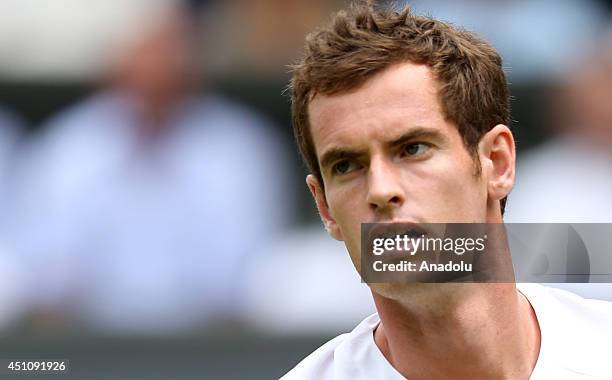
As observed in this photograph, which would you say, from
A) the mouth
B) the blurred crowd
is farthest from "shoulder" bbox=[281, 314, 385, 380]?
the blurred crowd

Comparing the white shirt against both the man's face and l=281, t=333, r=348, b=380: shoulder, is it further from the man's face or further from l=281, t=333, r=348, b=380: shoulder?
the man's face

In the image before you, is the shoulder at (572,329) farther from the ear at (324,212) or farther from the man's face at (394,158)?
the ear at (324,212)

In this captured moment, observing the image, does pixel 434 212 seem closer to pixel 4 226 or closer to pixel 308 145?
pixel 308 145

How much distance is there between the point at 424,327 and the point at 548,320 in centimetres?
34

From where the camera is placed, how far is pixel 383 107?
2.25m

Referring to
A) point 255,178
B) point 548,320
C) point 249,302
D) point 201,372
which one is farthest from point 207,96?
point 548,320

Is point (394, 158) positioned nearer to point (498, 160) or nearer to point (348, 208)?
point (348, 208)

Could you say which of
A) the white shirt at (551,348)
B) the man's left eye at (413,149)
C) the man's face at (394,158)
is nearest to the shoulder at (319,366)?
the white shirt at (551,348)

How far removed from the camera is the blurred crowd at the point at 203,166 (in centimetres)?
442

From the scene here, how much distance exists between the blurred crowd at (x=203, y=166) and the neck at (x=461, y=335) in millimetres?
1951

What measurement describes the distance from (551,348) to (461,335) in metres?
0.24

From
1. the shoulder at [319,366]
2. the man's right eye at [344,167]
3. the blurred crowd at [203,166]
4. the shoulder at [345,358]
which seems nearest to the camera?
the man's right eye at [344,167]

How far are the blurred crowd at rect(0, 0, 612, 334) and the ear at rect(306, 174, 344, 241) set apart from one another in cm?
184

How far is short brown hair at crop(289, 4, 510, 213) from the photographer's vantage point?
235cm
